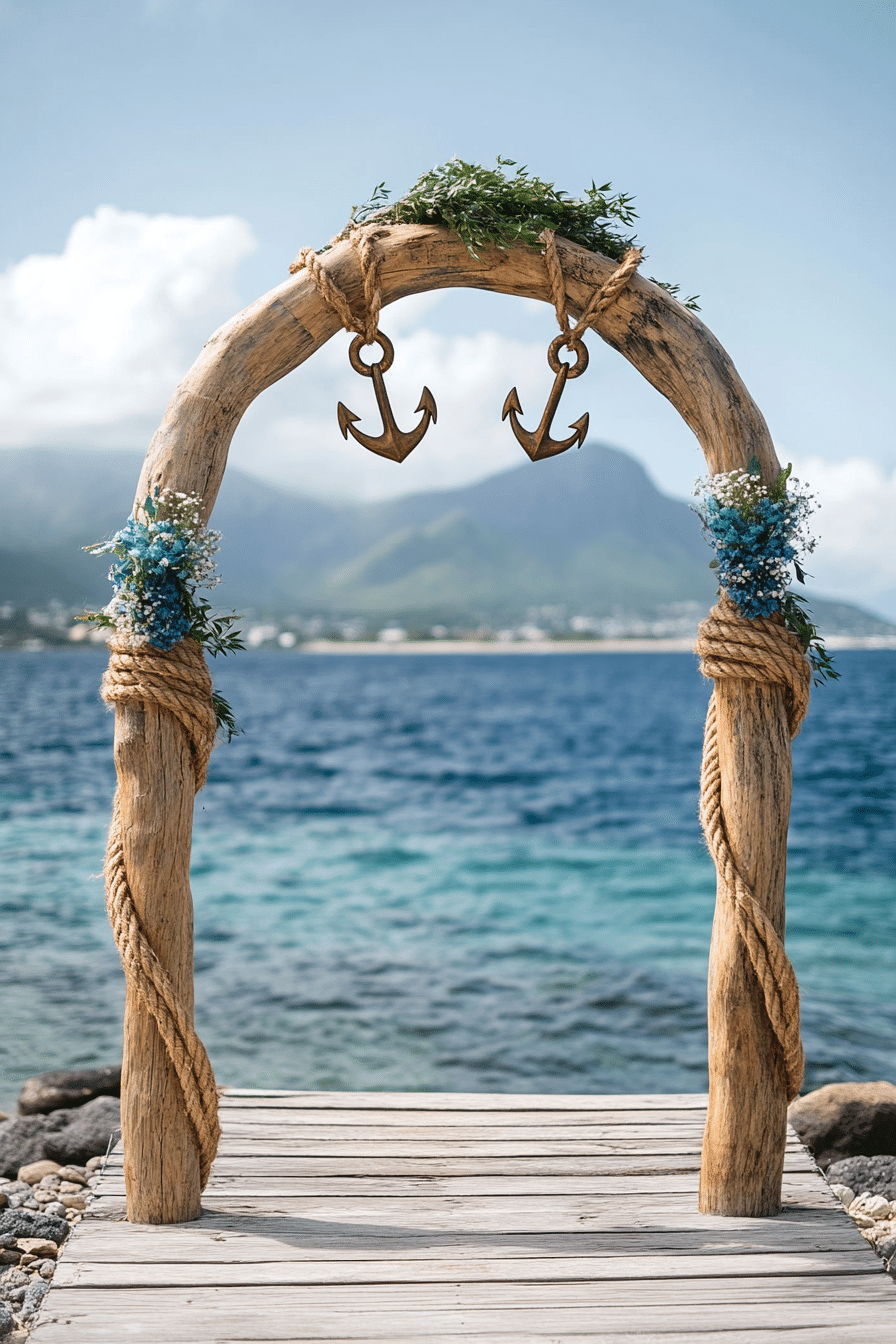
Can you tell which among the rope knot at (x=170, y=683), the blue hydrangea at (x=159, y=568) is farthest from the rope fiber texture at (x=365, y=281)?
the rope knot at (x=170, y=683)

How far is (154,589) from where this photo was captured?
124 inches

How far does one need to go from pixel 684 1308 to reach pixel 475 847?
1413 centimetres

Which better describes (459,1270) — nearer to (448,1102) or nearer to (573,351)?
(448,1102)

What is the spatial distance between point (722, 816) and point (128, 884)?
1811 millimetres

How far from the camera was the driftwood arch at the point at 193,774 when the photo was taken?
3201 mm

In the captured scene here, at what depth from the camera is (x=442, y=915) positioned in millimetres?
12367

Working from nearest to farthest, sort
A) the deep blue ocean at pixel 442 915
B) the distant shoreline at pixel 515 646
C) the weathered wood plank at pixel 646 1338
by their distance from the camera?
1. the weathered wood plank at pixel 646 1338
2. the deep blue ocean at pixel 442 915
3. the distant shoreline at pixel 515 646

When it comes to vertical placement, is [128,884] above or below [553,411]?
below

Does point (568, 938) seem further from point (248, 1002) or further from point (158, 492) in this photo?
point (158, 492)

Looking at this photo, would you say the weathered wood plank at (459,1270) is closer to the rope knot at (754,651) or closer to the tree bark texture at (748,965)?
the tree bark texture at (748,965)

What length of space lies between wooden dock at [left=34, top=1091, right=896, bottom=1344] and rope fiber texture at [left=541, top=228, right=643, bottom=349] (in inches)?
107

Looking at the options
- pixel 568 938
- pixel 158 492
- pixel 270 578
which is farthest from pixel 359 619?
pixel 158 492

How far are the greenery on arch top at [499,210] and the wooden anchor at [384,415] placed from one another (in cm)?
40

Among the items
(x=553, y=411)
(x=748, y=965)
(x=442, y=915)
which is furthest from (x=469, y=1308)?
(x=442, y=915)
